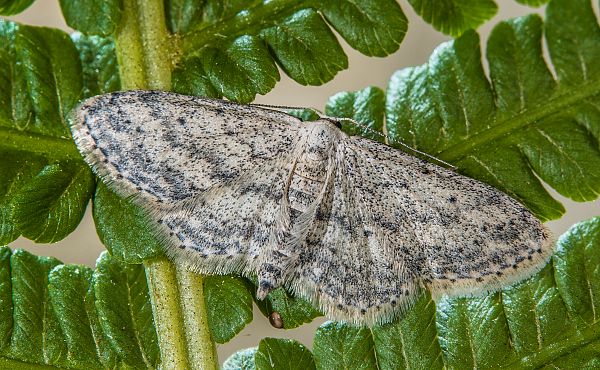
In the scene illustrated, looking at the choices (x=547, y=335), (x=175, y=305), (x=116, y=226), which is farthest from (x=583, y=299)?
(x=116, y=226)

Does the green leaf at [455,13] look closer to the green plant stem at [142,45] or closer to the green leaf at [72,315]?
the green plant stem at [142,45]

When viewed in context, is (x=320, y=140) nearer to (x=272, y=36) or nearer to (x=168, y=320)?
(x=272, y=36)

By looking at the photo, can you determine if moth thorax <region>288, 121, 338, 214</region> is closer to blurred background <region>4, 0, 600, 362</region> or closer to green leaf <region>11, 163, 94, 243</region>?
green leaf <region>11, 163, 94, 243</region>

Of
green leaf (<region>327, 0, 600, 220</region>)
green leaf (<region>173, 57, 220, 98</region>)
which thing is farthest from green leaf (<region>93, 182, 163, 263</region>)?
green leaf (<region>327, 0, 600, 220</region>)

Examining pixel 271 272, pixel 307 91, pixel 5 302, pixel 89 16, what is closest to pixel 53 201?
pixel 5 302

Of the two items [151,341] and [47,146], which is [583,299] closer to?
[151,341]

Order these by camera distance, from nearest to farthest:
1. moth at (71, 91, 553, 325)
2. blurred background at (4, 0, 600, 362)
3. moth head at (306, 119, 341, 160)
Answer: moth at (71, 91, 553, 325)
moth head at (306, 119, 341, 160)
blurred background at (4, 0, 600, 362)

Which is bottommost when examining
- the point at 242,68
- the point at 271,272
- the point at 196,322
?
the point at 196,322

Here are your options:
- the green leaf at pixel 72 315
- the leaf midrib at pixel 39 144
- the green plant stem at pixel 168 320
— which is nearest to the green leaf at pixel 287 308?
the green plant stem at pixel 168 320
